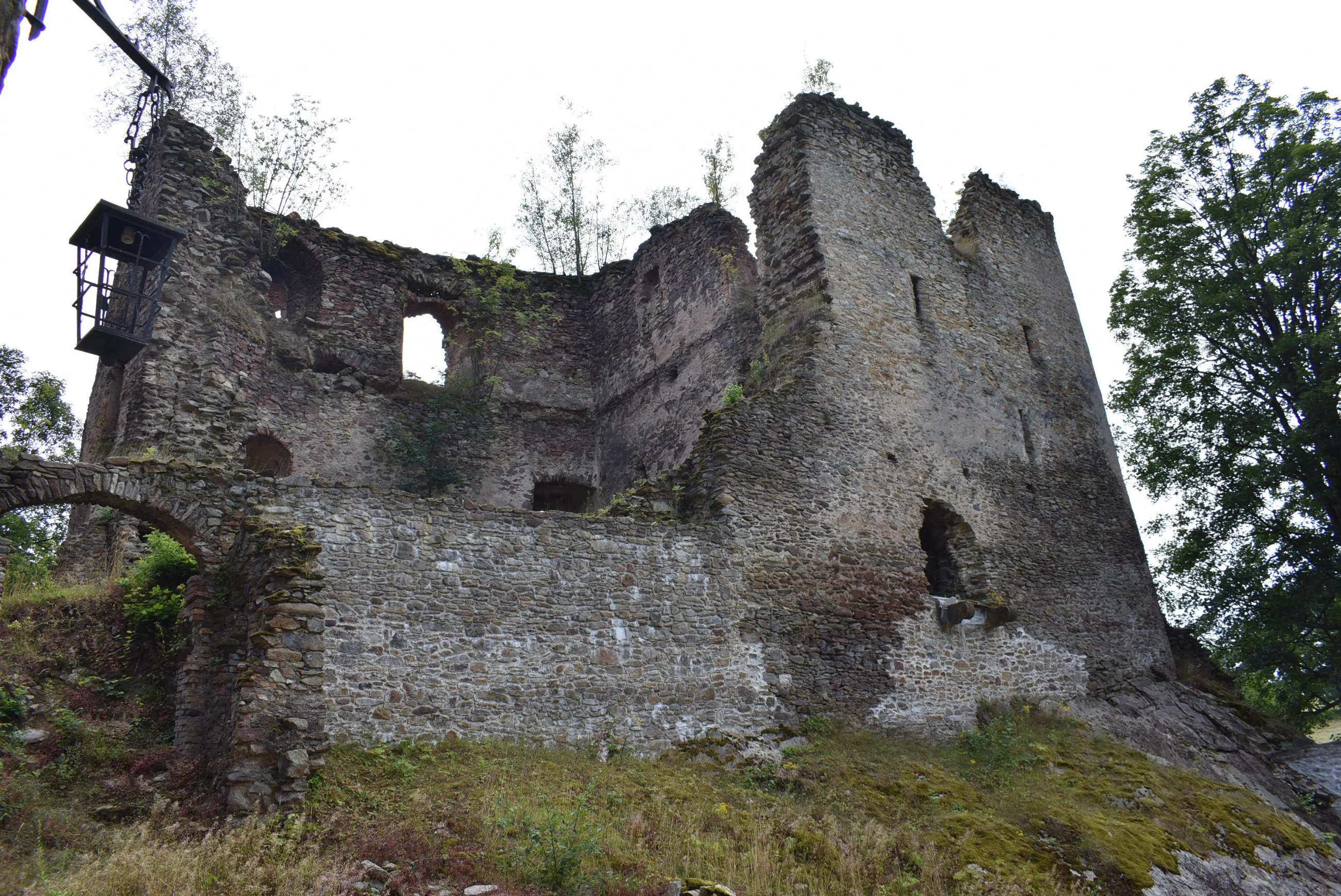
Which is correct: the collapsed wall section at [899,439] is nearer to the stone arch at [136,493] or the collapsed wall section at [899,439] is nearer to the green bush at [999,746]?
the green bush at [999,746]

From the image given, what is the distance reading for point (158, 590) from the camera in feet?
33.7

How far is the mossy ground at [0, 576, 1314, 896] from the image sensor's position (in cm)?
666

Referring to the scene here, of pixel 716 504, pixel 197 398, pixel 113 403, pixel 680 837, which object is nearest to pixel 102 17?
pixel 680 837

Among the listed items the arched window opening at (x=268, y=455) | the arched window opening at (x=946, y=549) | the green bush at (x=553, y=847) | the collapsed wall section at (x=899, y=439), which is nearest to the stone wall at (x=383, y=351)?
the arched window opening at (x=268, y=455)

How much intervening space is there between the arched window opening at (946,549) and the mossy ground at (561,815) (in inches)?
113

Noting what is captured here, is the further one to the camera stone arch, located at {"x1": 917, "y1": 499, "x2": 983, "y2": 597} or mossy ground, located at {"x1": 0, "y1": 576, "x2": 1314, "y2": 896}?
stone arch, located at {"x1": 917, "y1": 499, "x2": 983, "y2": 597}

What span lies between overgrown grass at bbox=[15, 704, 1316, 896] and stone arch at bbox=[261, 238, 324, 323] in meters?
11.5

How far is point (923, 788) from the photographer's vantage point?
1034 cm

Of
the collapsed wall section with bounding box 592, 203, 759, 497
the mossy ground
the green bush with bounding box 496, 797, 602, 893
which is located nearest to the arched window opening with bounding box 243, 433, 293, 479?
the mossy ground

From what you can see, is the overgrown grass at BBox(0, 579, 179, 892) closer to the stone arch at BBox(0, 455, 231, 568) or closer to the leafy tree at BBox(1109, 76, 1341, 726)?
the stone arch at BBox(0, 455, 231, 568)

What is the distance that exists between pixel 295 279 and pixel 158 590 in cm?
943

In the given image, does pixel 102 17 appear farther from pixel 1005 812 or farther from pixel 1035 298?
pixel 1035 298

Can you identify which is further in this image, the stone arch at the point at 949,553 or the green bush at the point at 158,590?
the stone arch at the point at 949,553

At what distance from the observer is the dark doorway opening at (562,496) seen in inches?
746
